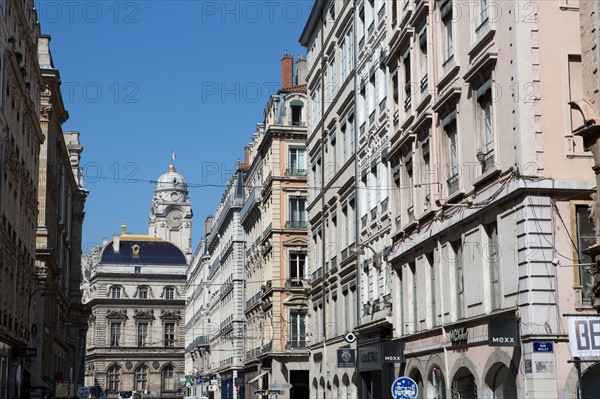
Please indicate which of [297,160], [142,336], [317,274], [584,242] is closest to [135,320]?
[142,336]

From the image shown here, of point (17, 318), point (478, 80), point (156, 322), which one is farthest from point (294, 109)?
point (156, 322)

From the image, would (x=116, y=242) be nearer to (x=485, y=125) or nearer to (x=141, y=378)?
(x=141, y=378)

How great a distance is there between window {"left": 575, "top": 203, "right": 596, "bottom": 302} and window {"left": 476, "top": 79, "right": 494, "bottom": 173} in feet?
8.61

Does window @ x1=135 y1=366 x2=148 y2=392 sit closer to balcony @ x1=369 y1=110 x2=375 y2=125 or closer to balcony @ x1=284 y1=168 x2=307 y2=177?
balcony @ x1=284 y1=168 x2=307 y2=177

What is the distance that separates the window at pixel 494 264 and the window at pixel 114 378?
124m

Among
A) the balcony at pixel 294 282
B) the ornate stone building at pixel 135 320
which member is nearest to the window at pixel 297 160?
the balcony at pixel 294 282

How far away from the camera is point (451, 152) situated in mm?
26516

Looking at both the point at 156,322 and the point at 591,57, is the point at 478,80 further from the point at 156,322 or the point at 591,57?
the point at 156,322

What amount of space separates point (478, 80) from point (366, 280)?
1440cm

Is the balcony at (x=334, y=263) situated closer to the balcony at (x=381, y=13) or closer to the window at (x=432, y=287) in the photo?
the balcony at (x=381, y=13)

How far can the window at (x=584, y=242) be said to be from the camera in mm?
20859

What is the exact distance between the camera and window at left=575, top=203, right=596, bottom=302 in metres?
20.9

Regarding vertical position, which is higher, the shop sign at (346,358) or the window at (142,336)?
the window at (142,336)

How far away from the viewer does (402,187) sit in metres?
31.1
